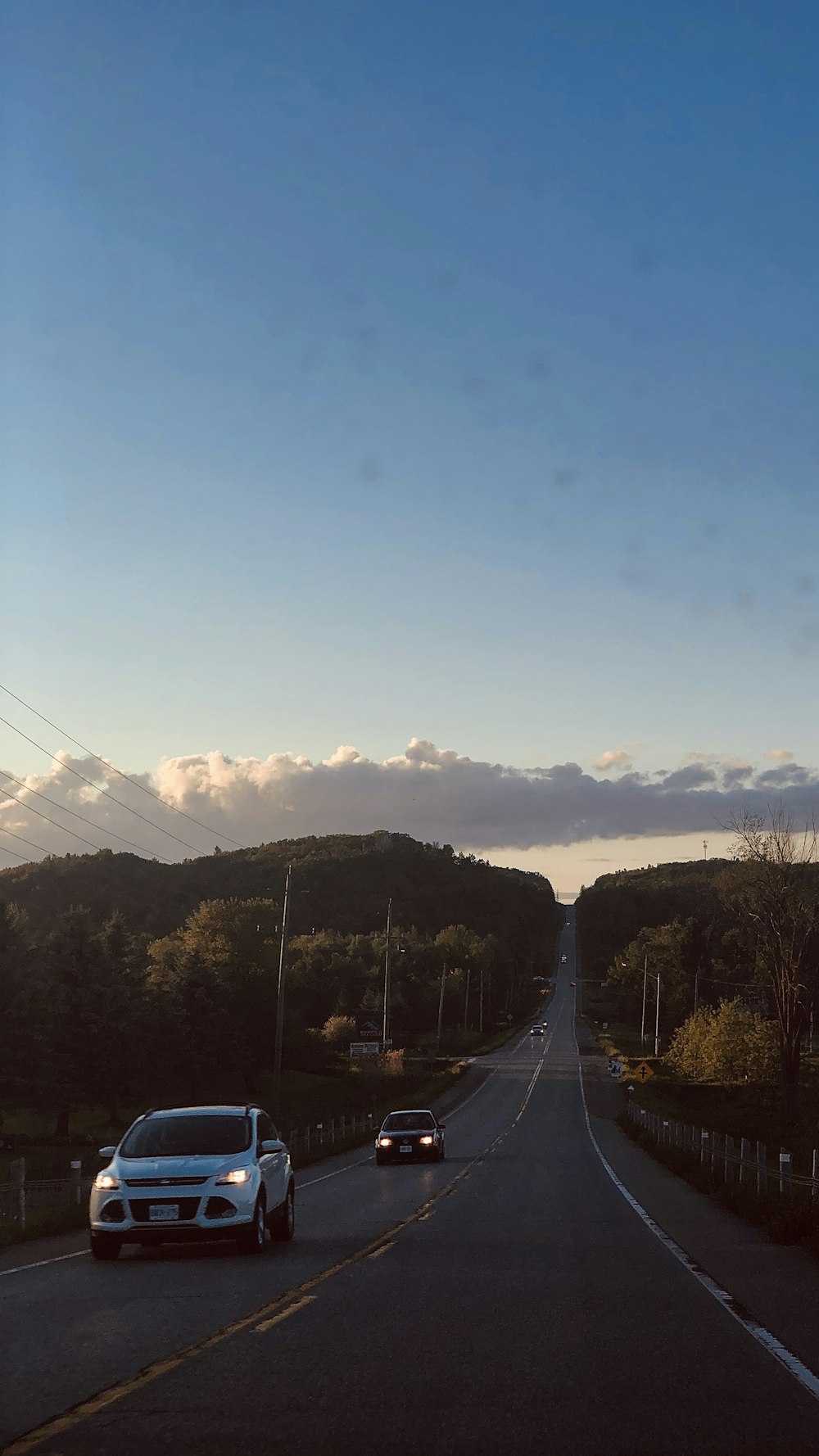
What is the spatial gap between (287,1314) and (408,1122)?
1206 inches

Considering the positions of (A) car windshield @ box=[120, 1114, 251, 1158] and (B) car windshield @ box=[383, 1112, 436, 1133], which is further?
Answer: (B) car windshield @ box=[383, 1112, 436, 1133]

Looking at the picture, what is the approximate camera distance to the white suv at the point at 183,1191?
588 inches

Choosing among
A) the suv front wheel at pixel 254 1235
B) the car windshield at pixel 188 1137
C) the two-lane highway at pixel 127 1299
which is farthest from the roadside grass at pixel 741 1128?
the car windshield at pixel 188 1137

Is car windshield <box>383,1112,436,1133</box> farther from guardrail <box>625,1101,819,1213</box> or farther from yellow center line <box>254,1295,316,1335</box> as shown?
yellow center line <box>254,1295,316,1335</box>

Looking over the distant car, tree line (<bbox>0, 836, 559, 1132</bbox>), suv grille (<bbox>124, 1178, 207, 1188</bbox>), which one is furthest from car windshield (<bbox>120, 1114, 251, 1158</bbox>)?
tree line (<bbox>0, 836, 559, 1132</bbox>)

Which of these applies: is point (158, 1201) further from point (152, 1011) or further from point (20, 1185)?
point (152, 1011)

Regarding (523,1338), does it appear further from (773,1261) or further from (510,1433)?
(773,1261)

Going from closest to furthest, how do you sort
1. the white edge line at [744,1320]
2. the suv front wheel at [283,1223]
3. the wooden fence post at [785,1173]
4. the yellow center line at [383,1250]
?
1. the white edge line at [744,1320]
2. the yellow center line at [383,1250]
3. the suv front wheel at [283,1223]
4. the wooden fence post at [785,1173]

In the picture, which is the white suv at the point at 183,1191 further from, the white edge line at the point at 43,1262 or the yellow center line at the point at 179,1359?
the yellow center line at the point at 179,1359

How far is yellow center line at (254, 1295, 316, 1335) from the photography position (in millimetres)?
9734

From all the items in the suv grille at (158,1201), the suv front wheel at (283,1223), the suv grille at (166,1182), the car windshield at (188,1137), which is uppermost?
the car windshield at (188,1137)

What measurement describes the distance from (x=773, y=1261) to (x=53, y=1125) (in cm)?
6524

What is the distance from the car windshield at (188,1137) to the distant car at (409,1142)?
22915 mm

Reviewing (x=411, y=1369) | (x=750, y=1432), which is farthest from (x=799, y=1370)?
(x=411, y=1369)
